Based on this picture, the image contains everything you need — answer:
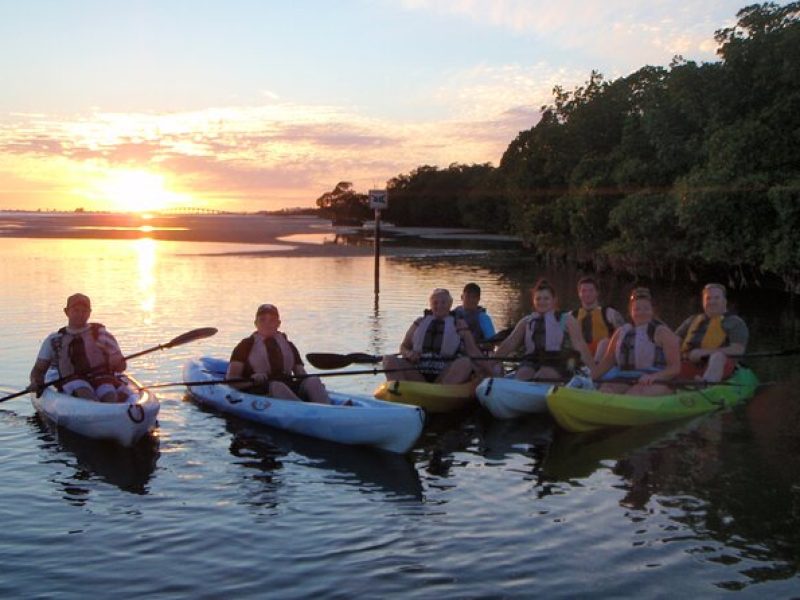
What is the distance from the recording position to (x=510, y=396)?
11.2 m

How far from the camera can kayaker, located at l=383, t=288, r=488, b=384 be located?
464 inches

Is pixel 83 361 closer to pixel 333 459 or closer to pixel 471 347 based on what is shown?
pixel 333 459

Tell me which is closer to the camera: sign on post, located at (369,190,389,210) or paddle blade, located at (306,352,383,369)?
paddle blade, located at (306,352,383,369)

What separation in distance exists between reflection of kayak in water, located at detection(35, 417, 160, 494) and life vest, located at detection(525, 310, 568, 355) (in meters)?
4.88

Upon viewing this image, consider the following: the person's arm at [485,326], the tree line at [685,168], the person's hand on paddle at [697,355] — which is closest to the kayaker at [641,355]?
the person's hand on paddle at [697,355]

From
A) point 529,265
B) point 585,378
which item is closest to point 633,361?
point 585,378

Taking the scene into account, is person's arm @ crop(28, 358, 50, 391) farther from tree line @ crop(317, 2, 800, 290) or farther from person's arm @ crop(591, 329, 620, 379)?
tree line @ crop(317, 2, 800, 290)

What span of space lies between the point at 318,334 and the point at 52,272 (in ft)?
54.0

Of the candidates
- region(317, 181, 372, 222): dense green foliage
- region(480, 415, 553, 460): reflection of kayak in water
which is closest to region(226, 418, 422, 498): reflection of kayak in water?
region(480, 415, 553, 460): reflection of kayak in water

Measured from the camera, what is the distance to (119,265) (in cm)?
3597

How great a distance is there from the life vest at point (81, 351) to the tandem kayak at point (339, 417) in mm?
1541

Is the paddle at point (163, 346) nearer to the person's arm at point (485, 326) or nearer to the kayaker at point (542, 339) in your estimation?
the person's arm at point (485, 326)

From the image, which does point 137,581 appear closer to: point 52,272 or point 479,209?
point 52,272

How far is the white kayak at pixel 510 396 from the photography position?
36.7 feet
